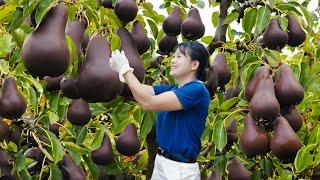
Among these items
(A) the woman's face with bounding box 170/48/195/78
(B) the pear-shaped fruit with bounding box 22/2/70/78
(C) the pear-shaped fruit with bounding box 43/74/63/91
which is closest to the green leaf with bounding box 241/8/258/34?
(A) the woman's face with bounding box 170/48/195/78

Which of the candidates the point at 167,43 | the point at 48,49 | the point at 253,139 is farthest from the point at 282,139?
the point at 48,49

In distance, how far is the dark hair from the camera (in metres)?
2.36

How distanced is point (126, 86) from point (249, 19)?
79cm

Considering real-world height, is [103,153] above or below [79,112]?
below

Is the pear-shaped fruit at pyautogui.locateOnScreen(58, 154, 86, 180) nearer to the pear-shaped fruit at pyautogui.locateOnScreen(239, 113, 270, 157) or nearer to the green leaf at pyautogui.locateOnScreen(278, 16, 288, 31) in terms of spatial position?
the pear-shaped fruit at pyautogui.locateOnScreen(239, 113, 270, 157)

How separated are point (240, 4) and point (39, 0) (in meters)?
1.37

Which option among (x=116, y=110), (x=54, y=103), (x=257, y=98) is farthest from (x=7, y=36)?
(x=257, y=98)

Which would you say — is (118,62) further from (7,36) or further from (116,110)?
(116,110)

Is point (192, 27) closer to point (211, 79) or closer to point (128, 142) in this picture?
point (211, 79)

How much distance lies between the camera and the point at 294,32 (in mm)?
2471

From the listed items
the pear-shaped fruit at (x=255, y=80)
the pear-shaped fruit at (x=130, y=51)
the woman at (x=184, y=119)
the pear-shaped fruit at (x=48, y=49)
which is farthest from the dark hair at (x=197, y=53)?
the pear-shaped fruit at (x=48, y=49)

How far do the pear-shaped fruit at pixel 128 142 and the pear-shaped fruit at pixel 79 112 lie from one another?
309 mm

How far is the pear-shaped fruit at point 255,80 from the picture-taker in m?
2.18

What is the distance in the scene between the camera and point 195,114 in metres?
2.35
